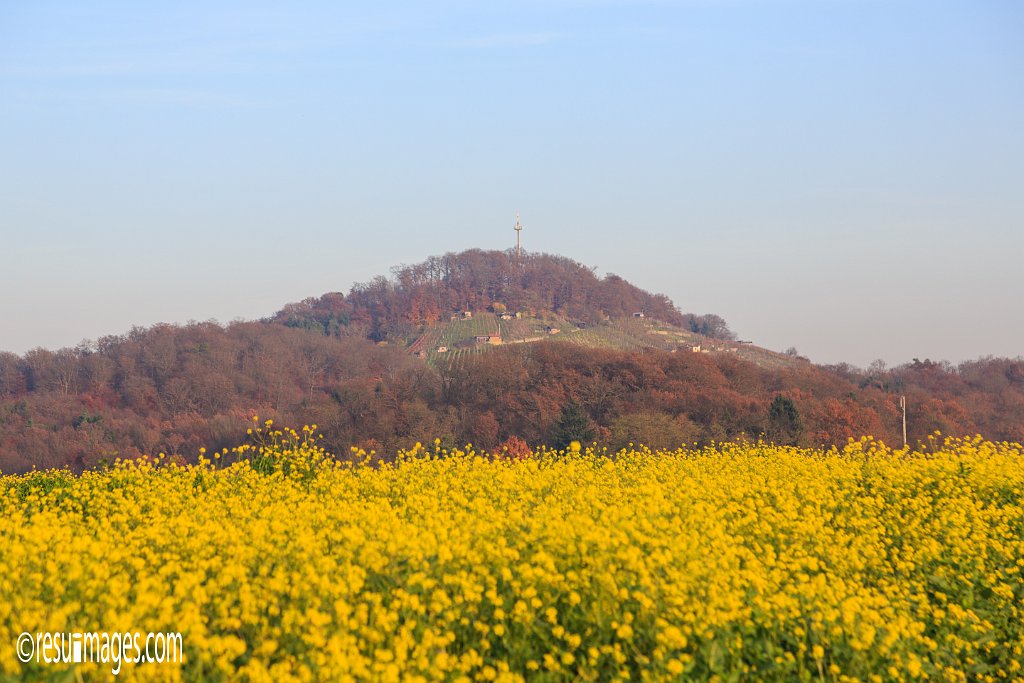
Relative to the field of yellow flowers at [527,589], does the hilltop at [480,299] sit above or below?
above

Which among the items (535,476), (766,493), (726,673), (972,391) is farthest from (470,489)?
(972,391)

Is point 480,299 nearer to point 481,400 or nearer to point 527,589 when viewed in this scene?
point 481,400

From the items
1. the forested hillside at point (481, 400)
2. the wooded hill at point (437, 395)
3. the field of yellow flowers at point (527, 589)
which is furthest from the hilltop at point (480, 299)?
the field of yellow flowers at point (527, 589)

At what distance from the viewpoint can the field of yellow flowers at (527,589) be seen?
20.1 feet

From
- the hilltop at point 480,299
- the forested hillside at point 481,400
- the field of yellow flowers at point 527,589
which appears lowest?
the forested hillside at point 481,400

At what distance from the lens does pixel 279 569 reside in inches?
262

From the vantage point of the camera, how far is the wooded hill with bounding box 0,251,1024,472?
5219cm

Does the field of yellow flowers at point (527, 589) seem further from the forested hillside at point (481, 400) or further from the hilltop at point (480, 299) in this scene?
the hilltop at point (480, 299)

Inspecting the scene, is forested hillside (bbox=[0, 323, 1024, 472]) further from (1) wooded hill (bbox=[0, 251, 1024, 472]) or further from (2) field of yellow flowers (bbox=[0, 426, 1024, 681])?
(2) field of yellow flowers (bbox=[0, 426, 1024, 681])

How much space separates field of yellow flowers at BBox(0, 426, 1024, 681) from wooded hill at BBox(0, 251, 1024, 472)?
811cm

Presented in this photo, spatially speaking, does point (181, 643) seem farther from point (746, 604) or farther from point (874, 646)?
point (874, 646)

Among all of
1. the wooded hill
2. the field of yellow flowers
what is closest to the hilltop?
the wooded hill

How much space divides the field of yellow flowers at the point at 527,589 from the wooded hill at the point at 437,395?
26.6 feet

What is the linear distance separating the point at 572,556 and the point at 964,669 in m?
3.36
